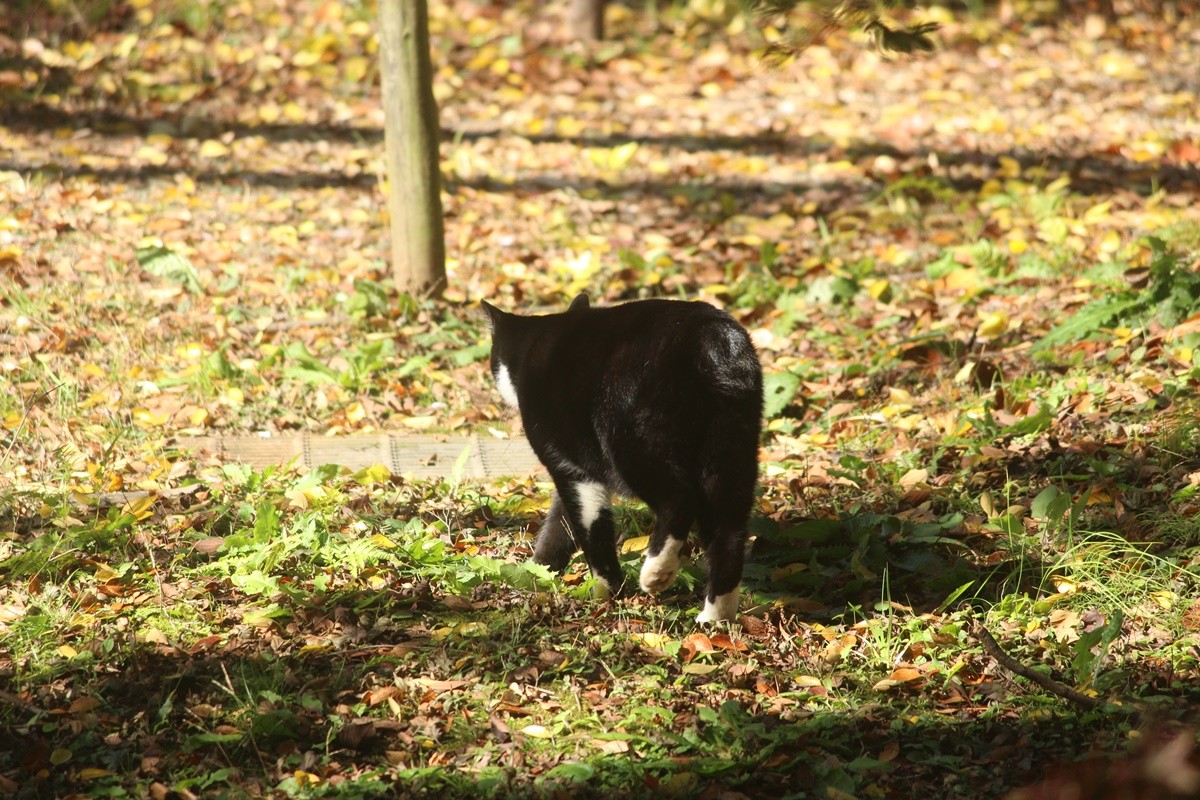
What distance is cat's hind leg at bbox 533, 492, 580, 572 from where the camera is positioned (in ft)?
13.6

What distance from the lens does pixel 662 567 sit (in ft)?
12.0

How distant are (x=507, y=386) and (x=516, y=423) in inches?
47.3

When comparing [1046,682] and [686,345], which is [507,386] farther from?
[1046,682]

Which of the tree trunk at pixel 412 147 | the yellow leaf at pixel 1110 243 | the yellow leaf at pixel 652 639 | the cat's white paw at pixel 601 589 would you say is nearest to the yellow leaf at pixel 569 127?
the tree trunk at pixel 412 147

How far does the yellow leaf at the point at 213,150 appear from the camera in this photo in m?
8.48

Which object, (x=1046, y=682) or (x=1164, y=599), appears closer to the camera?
(x=1046, y=682)

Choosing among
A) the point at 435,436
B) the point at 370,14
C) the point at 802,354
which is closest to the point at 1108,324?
the point at 802,354

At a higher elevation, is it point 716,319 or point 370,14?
point 370,14

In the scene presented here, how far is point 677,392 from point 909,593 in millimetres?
1131

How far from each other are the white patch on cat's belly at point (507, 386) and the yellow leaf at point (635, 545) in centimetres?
65

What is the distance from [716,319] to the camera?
364 cm

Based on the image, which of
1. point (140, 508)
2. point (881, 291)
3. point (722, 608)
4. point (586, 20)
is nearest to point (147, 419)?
point (140, 508)

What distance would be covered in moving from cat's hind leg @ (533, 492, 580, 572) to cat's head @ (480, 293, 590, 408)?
44 centimetres

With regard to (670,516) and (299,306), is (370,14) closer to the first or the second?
(299,306)
